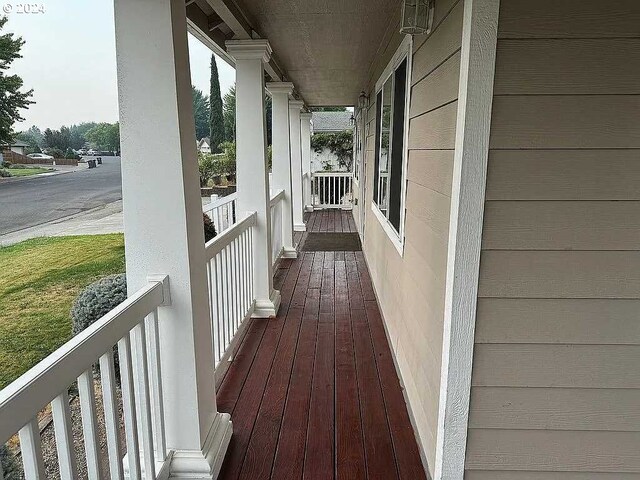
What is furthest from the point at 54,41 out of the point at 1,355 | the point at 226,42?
the point at 226,42

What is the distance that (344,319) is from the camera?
3934mm

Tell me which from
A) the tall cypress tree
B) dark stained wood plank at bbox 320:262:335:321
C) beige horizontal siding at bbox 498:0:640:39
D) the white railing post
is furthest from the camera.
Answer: the tall cypress tree

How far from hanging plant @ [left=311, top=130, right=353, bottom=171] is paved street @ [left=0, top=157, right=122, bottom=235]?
13518mm

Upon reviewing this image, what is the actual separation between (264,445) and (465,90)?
1.84m

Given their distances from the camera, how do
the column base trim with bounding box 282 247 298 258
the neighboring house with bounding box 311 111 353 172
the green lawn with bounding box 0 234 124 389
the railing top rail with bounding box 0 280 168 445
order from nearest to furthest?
the railing top rail with bounding box 0 280 168 445, the green lawn with bounding box 0 234 124 389, the column base trim with bounding box 282 247 298 258, the neighboring house with bounding box 311 111 353 172

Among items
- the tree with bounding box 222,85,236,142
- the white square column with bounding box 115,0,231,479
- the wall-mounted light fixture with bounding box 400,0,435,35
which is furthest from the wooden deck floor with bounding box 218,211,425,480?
the tree with bounding box 222,85,236,142

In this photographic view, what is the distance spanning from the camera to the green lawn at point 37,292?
1.27 meters

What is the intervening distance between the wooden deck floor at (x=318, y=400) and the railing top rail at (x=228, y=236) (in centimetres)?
84

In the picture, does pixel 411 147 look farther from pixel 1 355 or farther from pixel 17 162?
pixel 1 355

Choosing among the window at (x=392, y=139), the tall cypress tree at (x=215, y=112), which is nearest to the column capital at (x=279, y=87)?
the window at (x=392, y=139)

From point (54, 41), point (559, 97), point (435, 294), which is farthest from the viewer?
point (435, 294)

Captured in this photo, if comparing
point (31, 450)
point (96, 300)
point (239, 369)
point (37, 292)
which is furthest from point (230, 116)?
point (31, 450)

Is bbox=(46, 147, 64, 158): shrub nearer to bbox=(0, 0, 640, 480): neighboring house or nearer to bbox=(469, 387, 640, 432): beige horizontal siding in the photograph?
bbox=(0, 0, 640, 480): neighboring house

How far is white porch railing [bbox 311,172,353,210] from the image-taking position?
11578 millimetres
